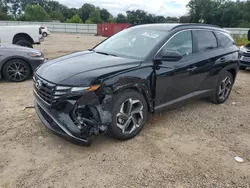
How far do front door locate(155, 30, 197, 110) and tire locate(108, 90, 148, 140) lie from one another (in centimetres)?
38

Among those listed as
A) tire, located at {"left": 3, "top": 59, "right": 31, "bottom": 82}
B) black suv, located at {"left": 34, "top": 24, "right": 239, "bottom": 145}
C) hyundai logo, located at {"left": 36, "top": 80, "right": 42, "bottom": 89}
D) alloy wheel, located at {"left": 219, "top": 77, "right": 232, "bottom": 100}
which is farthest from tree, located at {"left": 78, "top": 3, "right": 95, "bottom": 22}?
hyundai logo, located at {"left": 36, "top": 80, "right": 42, "bottom": 89}

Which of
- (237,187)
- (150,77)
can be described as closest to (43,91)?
(150,77)

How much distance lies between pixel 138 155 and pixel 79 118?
2.98 feet

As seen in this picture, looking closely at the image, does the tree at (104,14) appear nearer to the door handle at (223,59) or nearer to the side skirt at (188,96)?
the door handle at (223,59)

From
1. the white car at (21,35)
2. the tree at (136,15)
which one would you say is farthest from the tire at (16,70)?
the tree at (136,15)

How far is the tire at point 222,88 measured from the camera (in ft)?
16.1

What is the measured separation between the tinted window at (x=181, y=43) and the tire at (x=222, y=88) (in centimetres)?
117

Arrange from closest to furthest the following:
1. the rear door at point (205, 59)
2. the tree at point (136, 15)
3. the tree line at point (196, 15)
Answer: the rear door at point (205, 59) < the tree line at point (196, 15) < the tree at point (136, 15)

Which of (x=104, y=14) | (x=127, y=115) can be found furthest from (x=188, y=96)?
(x=104, y=14)

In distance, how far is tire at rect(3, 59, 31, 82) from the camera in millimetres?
6078

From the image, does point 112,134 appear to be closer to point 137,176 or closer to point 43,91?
point 137,176

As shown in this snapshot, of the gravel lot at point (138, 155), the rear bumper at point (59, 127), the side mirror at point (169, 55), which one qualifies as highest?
the side mirror at point (169, 55)

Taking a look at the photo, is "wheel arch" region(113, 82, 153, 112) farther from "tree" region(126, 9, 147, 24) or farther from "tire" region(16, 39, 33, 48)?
"tree" region(126, 9, 147, 24)

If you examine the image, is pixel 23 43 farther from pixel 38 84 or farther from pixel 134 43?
pixel 38 84
